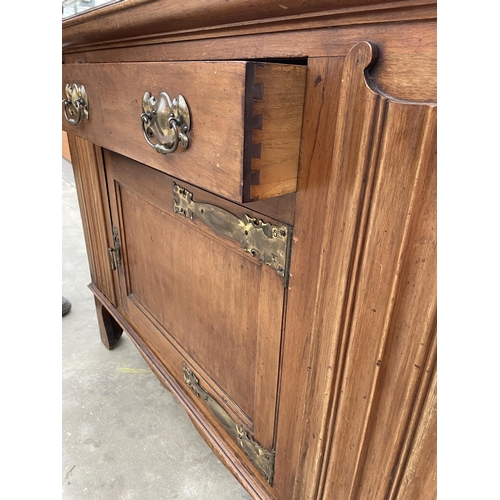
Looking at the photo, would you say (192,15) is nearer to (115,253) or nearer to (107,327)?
(115,253)

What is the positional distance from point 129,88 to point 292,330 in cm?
34

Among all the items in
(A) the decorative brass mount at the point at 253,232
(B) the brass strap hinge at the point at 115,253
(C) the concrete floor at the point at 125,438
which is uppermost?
(A) the decorative brass mount at the point at 253,232

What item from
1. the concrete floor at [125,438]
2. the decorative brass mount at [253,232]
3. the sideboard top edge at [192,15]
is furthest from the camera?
the concrete floor at [125,438]

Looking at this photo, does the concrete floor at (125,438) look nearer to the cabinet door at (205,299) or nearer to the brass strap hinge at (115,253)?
the cabinet door at (205,299)

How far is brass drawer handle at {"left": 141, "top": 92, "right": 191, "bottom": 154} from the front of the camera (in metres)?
0.38

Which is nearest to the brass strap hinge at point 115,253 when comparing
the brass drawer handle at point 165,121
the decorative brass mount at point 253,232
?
the decorative brass mount at point 253,232

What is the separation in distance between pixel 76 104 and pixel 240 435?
1.98 feet

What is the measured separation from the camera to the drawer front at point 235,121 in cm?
31

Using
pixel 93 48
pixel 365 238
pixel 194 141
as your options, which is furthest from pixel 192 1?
pixel 93 48

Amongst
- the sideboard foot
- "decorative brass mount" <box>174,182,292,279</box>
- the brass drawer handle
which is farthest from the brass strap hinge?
the brass drawer handle

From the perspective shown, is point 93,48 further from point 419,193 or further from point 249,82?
point 419,193

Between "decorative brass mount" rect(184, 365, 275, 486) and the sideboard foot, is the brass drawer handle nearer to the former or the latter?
"decorative brass mount" rect(184, 365, 275, 486)

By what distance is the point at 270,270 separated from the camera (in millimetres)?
470

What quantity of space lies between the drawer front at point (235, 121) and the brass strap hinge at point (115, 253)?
0.51 meters
